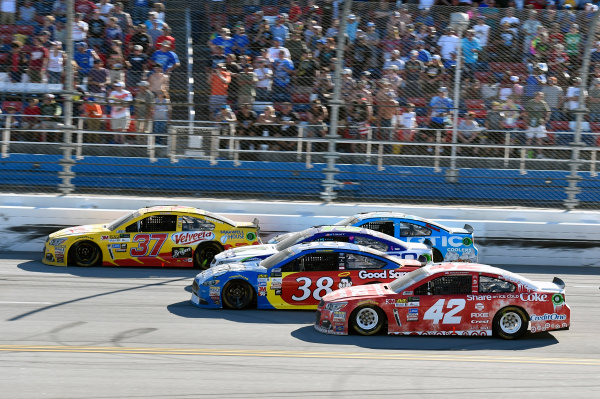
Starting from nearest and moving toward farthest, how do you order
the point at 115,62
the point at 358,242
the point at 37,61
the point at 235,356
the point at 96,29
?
the point at 235,356, the point at 358,242, the point at 37,61, the point at 115,62, the point at 96,29

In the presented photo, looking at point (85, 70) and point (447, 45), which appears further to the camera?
point (85, 70)

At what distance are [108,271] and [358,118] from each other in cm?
575

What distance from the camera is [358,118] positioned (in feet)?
56.6

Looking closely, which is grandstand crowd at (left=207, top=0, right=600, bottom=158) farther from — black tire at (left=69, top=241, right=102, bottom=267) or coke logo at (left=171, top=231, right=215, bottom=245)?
black tire at (left=69, top=241, right=102, bottom=267)

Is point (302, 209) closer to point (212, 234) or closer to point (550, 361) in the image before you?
point (212, 234)

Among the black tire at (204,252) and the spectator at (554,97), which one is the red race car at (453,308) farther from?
the spectator at (554,97)

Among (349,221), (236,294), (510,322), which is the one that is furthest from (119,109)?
(510,322)

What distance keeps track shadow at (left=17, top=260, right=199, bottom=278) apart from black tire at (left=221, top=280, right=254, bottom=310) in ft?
8.35

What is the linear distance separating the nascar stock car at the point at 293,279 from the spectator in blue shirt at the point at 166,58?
630 cm

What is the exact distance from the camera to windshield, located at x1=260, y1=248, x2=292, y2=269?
1258cm

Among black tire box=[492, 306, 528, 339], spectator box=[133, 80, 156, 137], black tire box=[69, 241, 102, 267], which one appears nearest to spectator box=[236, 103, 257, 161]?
spectator box=[133, 80, 156, 137]

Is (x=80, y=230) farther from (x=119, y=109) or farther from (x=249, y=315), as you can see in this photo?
(x=249, y=315)

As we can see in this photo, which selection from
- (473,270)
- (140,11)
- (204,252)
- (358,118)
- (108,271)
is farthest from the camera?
(140,11)

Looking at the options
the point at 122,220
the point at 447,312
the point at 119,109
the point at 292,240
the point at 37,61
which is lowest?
the point at 447,312
